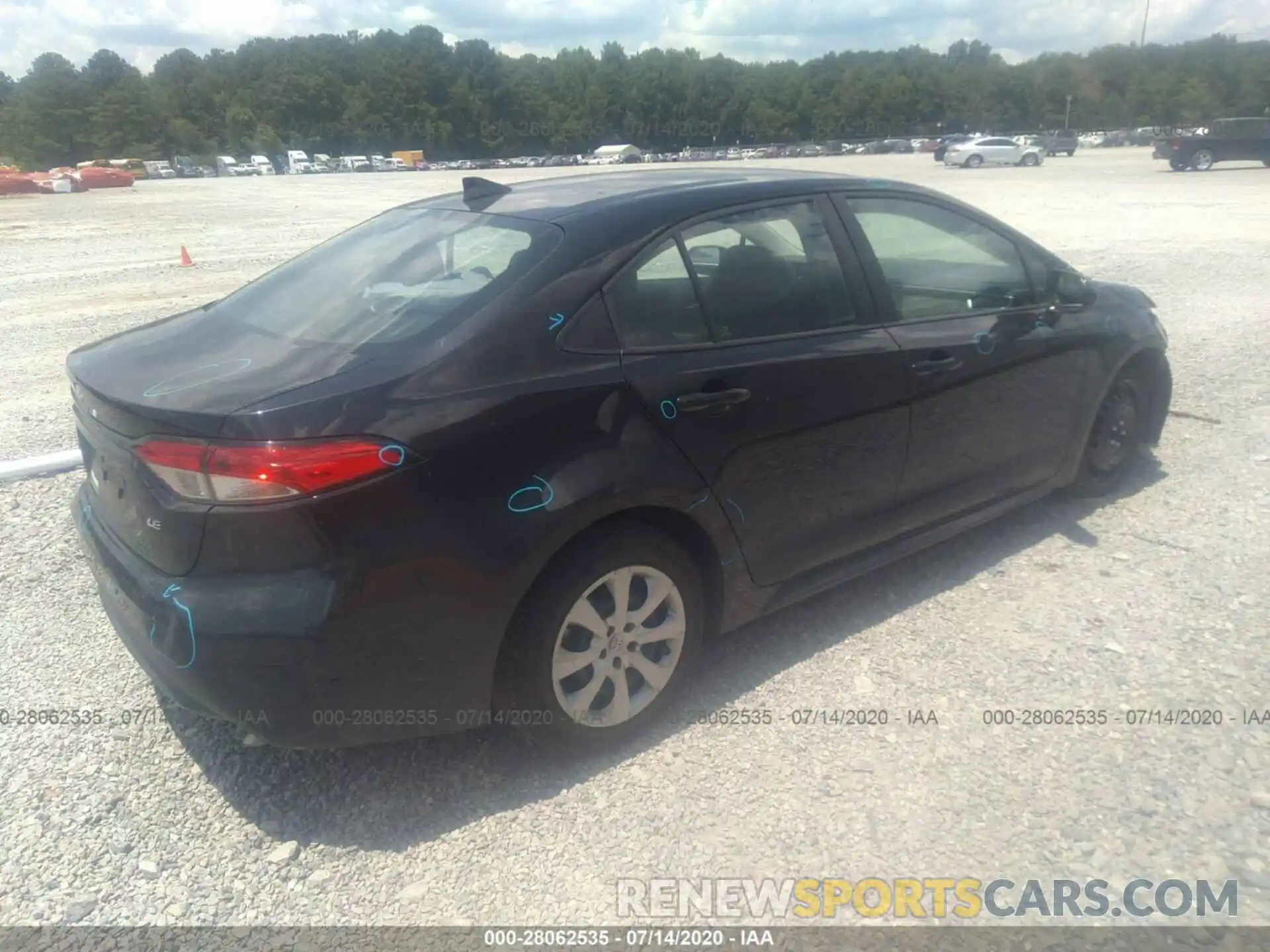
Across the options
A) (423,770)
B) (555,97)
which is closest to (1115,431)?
(423,770)

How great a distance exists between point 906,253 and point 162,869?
11.1 feet

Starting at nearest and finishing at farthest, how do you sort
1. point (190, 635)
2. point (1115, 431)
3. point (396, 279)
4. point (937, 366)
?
point (190, 635) → point (396, 279) → point (937, 366) → point (1115, 431)

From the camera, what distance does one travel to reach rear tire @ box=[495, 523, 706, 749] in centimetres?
278

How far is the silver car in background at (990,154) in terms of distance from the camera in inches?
1932

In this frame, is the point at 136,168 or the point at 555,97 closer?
the point at 136,168

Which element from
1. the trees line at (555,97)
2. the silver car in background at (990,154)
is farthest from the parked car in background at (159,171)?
the silver car in background at (990,154)

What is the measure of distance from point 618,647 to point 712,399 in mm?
845

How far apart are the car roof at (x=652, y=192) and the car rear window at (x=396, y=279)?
0.13 metres

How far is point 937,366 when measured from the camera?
12.2 ft

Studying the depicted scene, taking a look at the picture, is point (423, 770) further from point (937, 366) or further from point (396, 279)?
point (937, 366)

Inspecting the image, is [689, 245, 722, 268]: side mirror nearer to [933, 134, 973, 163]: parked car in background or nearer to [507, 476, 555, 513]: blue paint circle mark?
[507, 476, 555, 513]: blue paint circle mark

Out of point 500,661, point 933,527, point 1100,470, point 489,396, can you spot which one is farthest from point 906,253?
point 500,661

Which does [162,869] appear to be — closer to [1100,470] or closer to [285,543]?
[285,543]

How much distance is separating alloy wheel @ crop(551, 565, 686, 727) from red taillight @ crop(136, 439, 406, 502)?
781 millimetres
